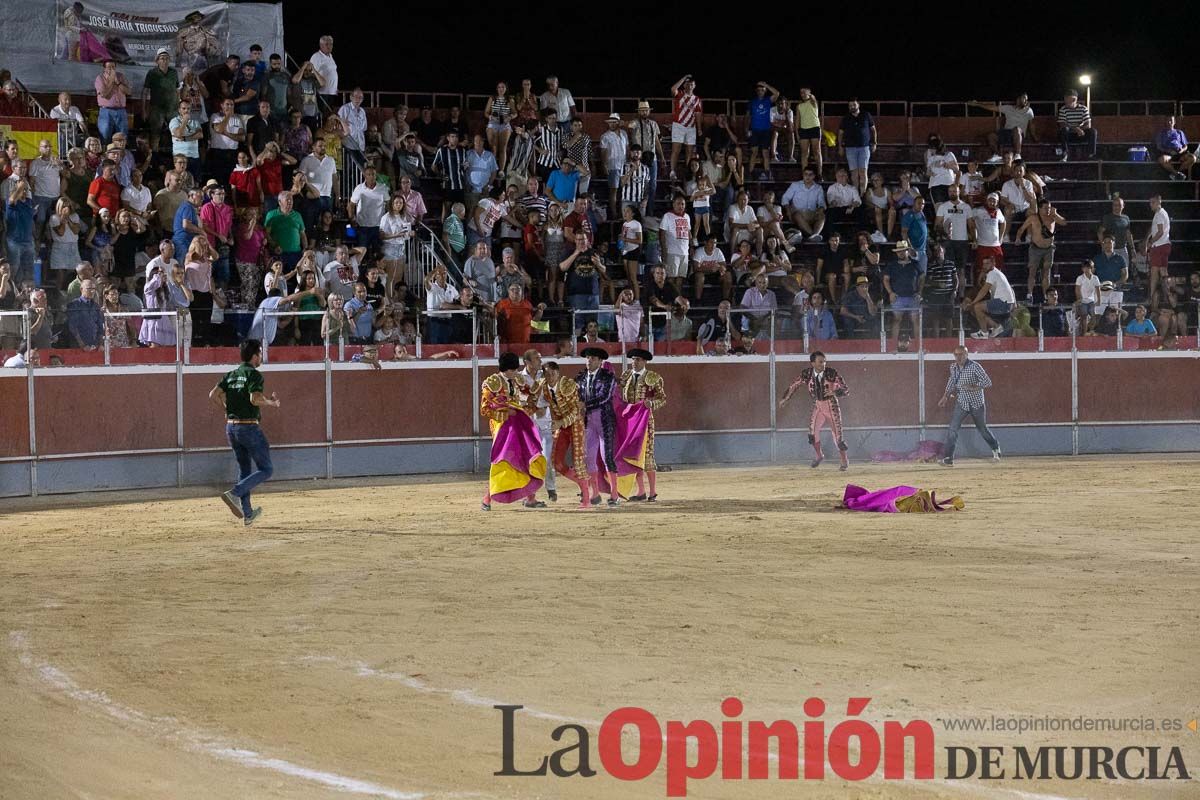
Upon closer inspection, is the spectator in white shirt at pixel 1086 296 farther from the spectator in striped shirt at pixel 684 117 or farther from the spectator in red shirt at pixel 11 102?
the spectator in red shirt at pixel 11 102

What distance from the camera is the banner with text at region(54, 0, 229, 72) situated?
23.2 m

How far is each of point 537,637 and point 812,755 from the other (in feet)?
8.97

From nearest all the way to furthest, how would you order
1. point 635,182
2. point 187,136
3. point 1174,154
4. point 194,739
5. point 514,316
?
1. point 194,739
2. point 514,316
3. point 187,136
4. point 635,182
5. point 1174,154

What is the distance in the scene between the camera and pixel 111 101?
20.8m

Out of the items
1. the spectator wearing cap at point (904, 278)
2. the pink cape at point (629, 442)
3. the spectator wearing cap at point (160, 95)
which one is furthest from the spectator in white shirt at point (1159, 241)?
the spectator wearing cap at point (160, 95)

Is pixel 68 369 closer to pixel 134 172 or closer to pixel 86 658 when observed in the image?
pixel 134 172

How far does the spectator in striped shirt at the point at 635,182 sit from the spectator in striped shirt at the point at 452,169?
254 centimetres

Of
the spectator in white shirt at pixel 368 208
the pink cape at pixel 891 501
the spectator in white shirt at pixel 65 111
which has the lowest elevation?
the pink cape at pixel 891 501

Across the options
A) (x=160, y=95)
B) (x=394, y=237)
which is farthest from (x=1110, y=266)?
(x=160, y=95)

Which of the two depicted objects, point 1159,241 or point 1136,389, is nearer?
point 1136,389

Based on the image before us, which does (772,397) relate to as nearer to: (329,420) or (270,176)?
(329,420)

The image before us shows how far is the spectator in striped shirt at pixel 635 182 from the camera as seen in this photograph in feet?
78.5

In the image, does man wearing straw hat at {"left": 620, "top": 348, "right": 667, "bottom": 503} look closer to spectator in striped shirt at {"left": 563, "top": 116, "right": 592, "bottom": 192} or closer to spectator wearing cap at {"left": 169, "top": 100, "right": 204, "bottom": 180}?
spectator wearing cap at {"left": 169, "top": 100, "right": 204, "bottom": 180}

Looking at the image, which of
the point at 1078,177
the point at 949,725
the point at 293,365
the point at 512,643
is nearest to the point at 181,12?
the point at 293,365
